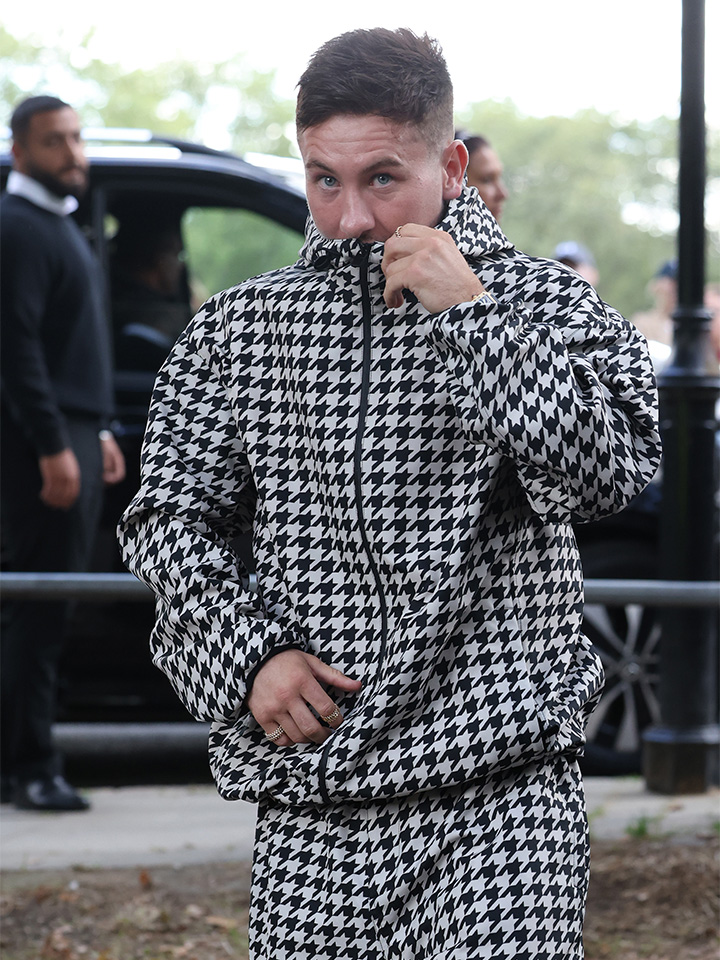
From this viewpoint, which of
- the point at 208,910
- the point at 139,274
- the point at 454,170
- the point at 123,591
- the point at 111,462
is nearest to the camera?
the point at 454,170

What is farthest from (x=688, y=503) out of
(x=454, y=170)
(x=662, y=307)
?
(x=662, y=307)

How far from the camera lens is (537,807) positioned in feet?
5.49

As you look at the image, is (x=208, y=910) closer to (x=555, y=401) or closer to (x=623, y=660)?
(x=623, y=660)

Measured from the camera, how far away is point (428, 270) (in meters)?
1.59

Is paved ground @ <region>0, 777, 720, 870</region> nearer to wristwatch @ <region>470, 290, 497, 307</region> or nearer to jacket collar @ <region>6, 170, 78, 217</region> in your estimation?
jacket collar @ <region>6, 170, 78, 217</region>

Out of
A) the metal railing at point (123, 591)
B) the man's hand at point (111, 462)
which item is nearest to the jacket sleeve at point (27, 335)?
the man's hand at point (111, 462)

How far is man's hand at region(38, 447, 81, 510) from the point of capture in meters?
4.59

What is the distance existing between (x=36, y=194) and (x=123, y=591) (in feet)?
5.19

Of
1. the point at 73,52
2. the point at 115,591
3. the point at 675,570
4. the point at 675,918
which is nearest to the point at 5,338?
the point at 115,591

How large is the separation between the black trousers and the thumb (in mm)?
3159

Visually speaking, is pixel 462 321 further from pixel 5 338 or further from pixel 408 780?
pixel 5 338

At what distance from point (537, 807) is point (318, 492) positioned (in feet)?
1.53

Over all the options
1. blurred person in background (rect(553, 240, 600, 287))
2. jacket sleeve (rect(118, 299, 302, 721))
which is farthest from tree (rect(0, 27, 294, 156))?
jacket sleeve (rect(118, 299, 302, 721))

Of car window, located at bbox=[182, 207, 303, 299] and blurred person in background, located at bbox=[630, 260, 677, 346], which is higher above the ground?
blurred person in background, located at bbox=[630, 260, 677, 346]
